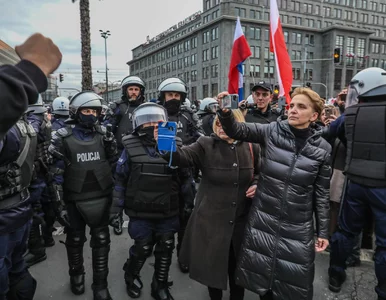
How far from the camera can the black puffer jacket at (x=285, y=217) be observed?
2314 millimetres

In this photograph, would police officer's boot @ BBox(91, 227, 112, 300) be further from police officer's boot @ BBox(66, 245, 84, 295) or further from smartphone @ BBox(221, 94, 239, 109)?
smartphone @ BBox(221, 94, 239, 109)

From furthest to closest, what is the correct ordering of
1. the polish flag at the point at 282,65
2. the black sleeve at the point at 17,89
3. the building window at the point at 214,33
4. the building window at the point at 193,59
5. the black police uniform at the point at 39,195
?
the building window at the point at 193,59 → the building window at the point at 214,33 → the polish flag at the point at 282,65 → the black police uniform at the point at 39,195 → the black sleeve at the point at 17,89

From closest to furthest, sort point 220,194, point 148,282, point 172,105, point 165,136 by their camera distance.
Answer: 1. point 165,136
2. point 220,194
3. point 148,282
4. point 172,105

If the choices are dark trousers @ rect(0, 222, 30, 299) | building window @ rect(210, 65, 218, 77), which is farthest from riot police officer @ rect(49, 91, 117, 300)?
building window @ rect(210, 65, 218, 77)

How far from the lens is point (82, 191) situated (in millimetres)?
3078

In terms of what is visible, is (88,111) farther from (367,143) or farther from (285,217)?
(367,143)

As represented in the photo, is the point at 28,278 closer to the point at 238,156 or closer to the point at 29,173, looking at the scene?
the point at 29,173

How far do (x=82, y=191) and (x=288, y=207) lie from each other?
2061 millimetres

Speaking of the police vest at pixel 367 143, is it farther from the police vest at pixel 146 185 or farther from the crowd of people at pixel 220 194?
the police vest at pixel 146 185

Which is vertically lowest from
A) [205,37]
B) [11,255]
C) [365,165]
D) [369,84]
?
[11,255]

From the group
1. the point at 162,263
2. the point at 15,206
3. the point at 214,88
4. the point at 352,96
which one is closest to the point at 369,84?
the point at 352,96

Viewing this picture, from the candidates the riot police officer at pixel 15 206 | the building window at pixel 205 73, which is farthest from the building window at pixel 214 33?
the riot police officer at pixel 15 206

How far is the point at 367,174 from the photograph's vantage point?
2.63m

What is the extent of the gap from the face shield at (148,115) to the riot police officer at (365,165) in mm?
1879
